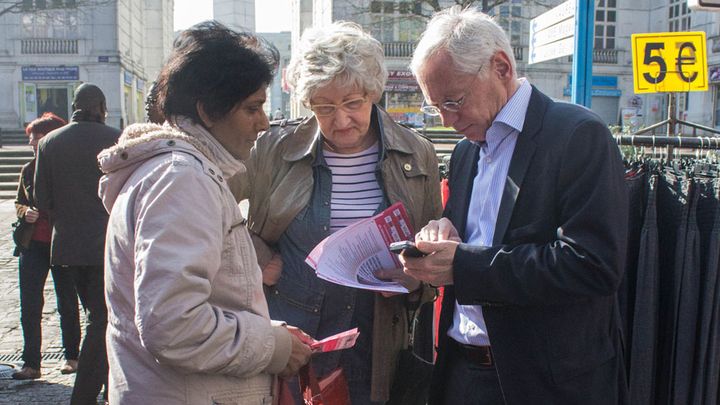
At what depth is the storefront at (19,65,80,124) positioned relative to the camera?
30.0 m

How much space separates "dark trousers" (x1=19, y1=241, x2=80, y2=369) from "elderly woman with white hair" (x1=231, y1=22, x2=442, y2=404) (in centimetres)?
294

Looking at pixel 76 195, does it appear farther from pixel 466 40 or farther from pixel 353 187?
pixel 466 40

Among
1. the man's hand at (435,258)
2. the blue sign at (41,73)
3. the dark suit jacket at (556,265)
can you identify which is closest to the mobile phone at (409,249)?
the man's hand at (435,258)

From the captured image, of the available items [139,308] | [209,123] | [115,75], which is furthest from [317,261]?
[115,75]

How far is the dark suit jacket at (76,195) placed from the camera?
441 centimetres

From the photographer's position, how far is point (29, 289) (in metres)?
4.96

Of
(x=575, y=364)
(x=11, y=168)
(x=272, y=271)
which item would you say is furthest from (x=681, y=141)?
(x=11, y=168)

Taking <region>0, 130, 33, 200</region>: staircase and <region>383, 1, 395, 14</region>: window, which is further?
<region>383, 1, 395, 14</region>: window

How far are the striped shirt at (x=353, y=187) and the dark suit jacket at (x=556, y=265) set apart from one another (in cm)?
72

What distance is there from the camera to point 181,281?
59.1 inches

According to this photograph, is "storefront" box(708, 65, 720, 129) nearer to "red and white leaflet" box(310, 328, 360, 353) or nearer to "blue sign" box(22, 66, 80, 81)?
"blue sign" box(22, 66, 80, 81)

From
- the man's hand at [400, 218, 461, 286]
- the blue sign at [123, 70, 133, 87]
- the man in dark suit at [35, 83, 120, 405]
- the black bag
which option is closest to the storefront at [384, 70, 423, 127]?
the blue sign at [123, 70, 133, 87]

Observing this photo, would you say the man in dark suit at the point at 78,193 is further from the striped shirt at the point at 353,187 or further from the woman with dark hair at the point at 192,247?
the woman with dark hair at the point at 192,247

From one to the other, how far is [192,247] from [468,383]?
0.98 m
